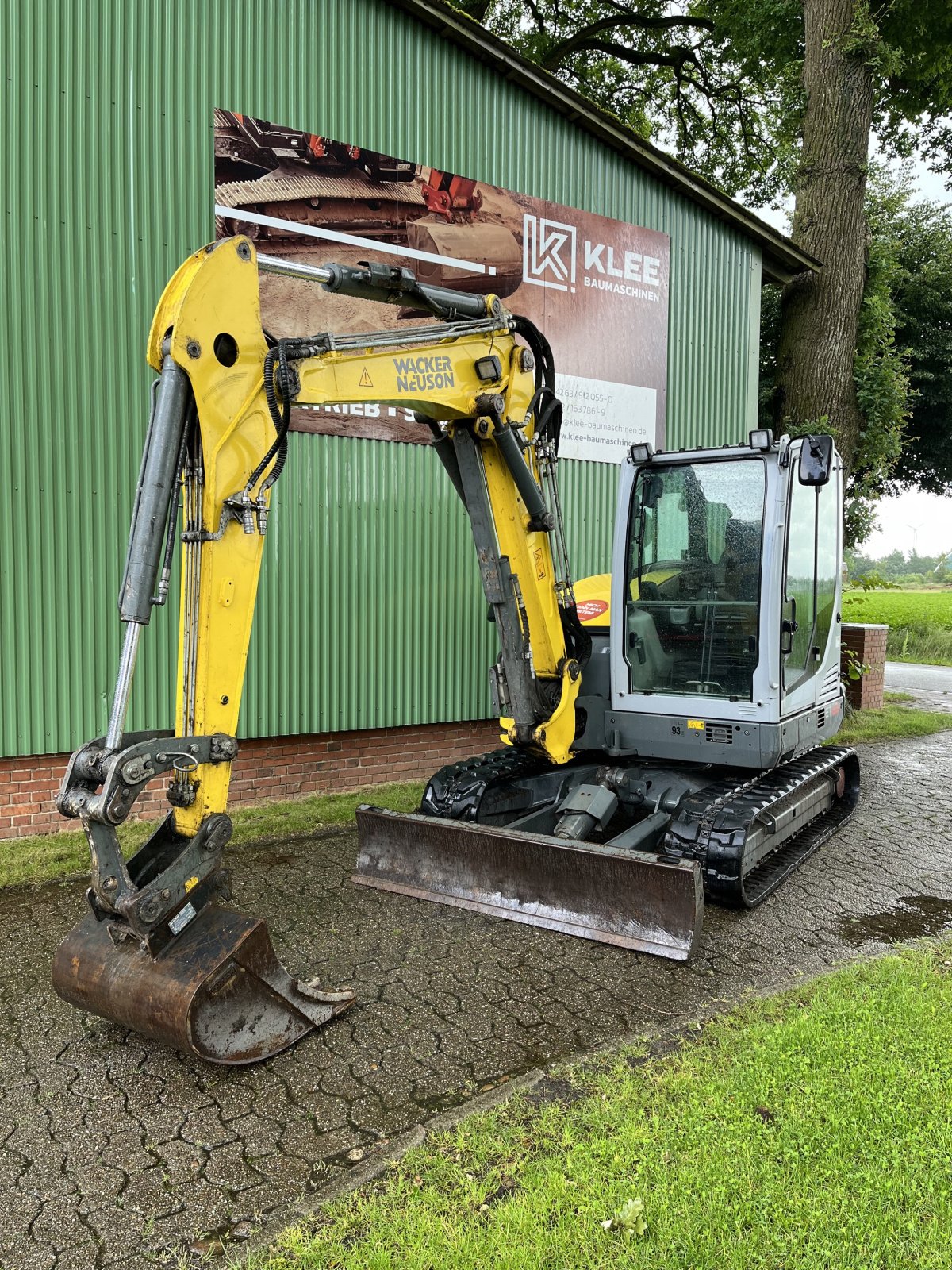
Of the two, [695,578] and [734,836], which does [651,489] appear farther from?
[734,836]

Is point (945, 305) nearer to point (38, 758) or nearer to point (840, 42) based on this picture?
point (840, 42)

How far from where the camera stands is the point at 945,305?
1886 centimetres

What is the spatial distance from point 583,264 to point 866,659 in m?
6.54

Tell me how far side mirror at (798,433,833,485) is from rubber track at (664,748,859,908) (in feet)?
6.03

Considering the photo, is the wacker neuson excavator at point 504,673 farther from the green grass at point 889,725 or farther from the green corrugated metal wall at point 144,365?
the green grass at point 889,725

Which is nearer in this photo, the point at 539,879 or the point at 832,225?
the point at 539,879

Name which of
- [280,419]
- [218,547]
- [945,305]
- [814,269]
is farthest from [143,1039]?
[945,305]

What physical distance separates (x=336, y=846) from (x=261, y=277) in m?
4.36

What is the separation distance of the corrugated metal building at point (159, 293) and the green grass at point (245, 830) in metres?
0.58

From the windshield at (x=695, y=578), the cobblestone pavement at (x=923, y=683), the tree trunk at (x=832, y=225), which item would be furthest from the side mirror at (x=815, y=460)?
the cobblestone pavement at (x=923, y=683)

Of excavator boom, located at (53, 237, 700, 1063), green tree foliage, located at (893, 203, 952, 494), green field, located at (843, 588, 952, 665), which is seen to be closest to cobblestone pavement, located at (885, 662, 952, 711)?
green field, located at (843, 588, 952, 665)

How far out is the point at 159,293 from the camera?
6.43m

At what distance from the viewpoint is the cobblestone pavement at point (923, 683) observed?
1438cm

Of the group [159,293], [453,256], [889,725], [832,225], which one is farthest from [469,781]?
[832,225]
